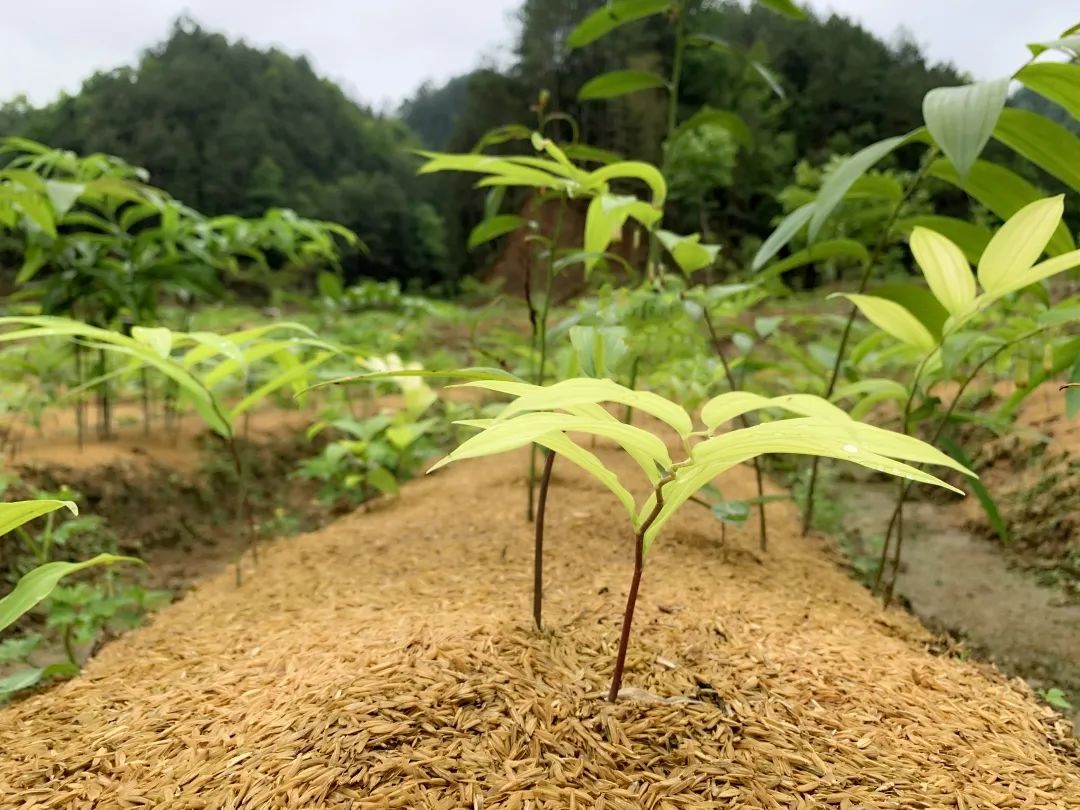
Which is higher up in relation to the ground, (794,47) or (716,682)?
(794,47)

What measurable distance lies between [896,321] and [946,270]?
11 cm

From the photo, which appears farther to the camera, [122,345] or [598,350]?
[122,345]

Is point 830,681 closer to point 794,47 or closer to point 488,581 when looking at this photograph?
point 488,581

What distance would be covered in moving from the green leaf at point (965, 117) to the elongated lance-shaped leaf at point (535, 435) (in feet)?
1.28

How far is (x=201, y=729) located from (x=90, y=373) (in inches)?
65.6

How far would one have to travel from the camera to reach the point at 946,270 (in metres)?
0.74

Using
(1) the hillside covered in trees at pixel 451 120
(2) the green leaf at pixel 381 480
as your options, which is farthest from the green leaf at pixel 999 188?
(1) the hillside covered in trees at pixel 451 120

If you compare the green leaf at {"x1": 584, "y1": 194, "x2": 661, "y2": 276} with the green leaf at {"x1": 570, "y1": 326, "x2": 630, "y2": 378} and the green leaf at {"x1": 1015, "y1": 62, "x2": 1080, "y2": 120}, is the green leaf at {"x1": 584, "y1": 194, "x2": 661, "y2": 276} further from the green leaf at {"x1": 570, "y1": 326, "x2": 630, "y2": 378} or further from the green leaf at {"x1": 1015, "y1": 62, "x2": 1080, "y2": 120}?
the green leaf at {"x1": 1015, "y1": 62, "x2": 1080, "y2": 120}

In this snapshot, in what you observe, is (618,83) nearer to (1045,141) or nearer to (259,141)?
(1045,141)

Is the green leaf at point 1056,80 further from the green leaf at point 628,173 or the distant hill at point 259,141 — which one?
the distant hill at point 259,141

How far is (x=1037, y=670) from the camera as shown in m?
0.81

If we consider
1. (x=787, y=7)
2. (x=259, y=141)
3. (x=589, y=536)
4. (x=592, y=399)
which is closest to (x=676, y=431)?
(x=592, y=399)

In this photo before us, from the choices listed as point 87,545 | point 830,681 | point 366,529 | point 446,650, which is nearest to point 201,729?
point 446,650

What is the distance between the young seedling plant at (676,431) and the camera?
332mm
